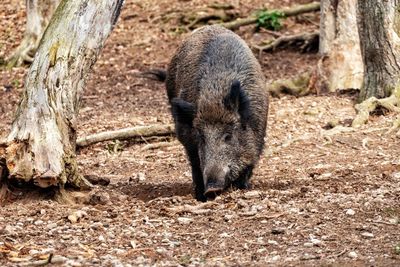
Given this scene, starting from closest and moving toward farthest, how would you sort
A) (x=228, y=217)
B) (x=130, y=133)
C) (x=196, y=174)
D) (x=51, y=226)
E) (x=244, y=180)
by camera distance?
(x=51, y=226)
(x=228, y=217)
(x=244, y=180)
(x=196, y=174)
(x=130, y=133)

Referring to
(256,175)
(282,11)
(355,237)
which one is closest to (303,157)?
(256,175)

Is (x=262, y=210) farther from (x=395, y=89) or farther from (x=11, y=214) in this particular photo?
(x=395, y=89)

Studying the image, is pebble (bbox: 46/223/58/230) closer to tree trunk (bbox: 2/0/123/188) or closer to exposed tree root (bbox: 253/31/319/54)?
tree trunk (bbox: 2/0/123/188)

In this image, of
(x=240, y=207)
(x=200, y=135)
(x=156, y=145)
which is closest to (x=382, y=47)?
(x=156, y=145)

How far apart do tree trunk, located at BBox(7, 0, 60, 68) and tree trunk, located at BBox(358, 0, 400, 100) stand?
708 cm

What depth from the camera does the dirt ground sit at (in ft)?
19.6

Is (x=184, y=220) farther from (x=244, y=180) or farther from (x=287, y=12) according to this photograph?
(x=287, y=12)

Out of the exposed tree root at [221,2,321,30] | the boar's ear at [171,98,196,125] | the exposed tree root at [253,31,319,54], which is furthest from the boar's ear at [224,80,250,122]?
the exposed tree root at [221,2,321,30]

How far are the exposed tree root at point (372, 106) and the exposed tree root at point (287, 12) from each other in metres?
7.08

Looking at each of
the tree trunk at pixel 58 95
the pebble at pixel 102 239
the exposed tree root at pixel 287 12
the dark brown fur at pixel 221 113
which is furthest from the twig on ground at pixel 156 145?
the exposed tree root at pixel 287 12

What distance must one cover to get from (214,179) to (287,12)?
35.6 ft

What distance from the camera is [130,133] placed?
11.3 m

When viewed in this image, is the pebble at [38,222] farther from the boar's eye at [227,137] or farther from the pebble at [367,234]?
the pebble at [367,234]

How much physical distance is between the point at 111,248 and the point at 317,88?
7.74 metres
